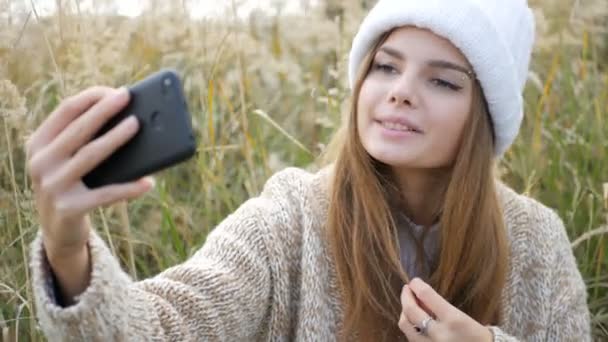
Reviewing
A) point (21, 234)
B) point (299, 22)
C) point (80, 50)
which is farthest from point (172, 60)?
point (21, 234)

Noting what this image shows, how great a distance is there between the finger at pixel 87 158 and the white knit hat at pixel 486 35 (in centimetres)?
77

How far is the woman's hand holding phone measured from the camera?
1.22 metres

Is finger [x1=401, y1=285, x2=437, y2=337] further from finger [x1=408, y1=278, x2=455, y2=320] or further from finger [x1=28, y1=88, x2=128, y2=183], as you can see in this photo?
finger [x1=28, y1=88, x2=128, y2=183]

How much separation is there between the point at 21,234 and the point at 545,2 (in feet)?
5.60

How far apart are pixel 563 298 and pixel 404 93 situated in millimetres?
551

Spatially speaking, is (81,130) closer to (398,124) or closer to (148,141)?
(148,141)

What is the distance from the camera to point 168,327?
1577mm

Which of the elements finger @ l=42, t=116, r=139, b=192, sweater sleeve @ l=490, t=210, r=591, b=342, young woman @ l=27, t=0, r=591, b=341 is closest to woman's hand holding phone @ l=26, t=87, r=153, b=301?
finger @ l=42, t=116, r=139, b=192

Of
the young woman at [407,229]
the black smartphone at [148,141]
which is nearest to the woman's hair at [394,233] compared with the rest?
the young woman at [407,229]

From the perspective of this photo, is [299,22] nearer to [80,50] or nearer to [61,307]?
[80,50]

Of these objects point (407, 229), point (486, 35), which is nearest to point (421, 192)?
point (407, 229)

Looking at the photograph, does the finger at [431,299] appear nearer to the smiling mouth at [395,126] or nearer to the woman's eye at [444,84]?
the smiling mouth at [395,126]

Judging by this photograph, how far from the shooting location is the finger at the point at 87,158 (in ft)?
4.00

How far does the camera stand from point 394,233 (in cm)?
192
